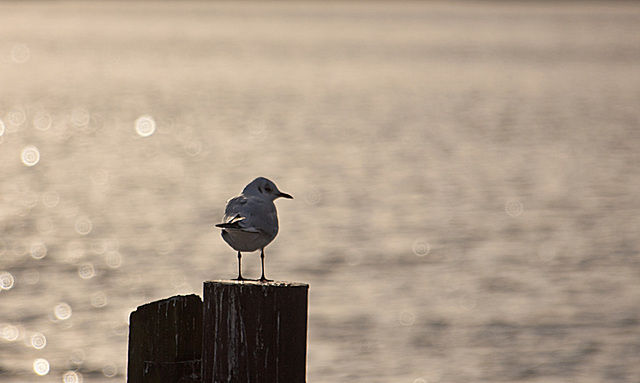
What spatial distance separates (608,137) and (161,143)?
44.0 ft

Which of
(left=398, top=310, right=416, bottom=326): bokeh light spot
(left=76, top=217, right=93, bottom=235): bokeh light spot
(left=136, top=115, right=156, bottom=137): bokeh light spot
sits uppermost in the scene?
(left=136, top=115, right=156, bottom=137): bokeh light spot

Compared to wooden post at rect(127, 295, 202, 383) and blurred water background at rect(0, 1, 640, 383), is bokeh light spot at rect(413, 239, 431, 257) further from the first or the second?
wooden post at rect(127, 295, 202, 383)

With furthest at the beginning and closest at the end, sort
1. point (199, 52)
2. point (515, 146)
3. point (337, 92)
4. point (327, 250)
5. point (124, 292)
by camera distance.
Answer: point (199, 52), point (337, 92), point (515, 146), point (327, 250), point (124, 292)

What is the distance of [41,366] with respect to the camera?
13148 mm

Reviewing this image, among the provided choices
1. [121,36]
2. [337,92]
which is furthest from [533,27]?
[337,92]

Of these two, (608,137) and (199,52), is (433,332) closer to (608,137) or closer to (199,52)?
(608,137)

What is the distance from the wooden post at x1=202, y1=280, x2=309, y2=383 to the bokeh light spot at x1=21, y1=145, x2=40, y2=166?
24.3m

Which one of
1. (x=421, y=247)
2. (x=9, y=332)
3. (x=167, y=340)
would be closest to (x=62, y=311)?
(x=9, y=332)

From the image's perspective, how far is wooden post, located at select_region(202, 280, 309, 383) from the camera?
5.45 meters

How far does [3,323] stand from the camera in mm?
14617

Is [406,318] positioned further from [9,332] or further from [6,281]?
[6,281]

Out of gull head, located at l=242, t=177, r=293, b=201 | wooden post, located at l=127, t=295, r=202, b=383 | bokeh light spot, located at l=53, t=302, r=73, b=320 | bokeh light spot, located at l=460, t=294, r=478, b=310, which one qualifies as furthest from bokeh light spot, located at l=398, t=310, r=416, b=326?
wooden post, located at l=127, t=295, r=202, b=383

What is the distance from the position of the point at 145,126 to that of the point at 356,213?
16.8 metres

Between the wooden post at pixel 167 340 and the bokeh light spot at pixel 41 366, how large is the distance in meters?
7.43
